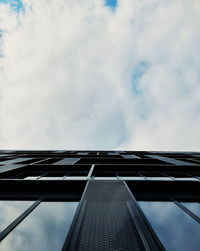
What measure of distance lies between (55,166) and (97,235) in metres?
7.42

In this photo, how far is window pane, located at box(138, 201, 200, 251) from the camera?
313cm

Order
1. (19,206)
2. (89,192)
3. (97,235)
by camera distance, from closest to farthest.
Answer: (97,235)
(19,206)
(89,192)

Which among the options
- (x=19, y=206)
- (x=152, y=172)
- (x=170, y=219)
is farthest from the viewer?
(x=152, y=172)

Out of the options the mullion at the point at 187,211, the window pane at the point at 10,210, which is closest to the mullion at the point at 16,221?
the window pane at the point at 10,210

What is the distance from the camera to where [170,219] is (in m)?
3.96

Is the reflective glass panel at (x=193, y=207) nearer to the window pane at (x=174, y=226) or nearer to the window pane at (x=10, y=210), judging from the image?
the window pane at (x=174, y=226)

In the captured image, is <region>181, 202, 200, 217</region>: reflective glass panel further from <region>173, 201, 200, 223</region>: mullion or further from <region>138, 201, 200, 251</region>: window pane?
<region>138, 201, 200, 251</region>: window pane

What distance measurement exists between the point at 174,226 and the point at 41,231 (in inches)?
139

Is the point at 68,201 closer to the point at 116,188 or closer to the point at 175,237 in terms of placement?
the point at 116,188

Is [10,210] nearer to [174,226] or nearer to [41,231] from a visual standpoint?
[41,231]

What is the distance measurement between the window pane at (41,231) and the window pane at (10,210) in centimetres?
41

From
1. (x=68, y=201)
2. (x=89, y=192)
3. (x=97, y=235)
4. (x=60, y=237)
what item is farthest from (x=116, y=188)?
(x=60, y=237)

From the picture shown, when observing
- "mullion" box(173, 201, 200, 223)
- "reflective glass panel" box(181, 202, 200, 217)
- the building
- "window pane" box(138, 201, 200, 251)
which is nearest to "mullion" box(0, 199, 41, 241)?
the building

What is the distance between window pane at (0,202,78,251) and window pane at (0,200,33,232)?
1.35ft
